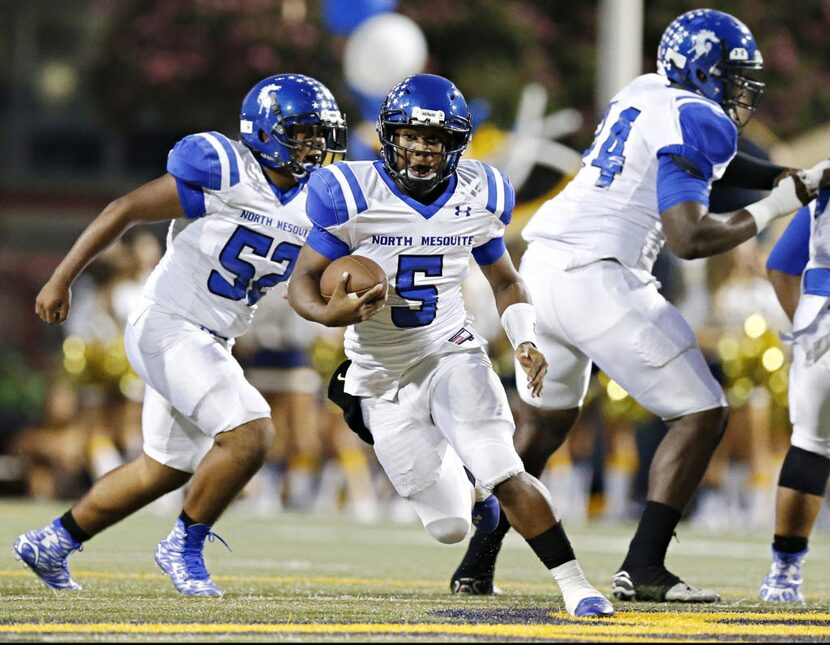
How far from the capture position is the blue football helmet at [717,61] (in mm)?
6000

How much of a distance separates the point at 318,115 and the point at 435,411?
3.74 ft

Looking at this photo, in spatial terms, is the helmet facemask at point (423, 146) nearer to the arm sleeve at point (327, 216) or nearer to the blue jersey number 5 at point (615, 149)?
the arm sleeve at point (327, 216)

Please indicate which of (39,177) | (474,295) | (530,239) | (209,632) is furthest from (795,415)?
(39,177)

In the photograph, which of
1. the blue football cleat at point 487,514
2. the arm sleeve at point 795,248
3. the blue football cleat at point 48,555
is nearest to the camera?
the blue football cleat at point 487,514

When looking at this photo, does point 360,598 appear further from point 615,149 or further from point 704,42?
point 704,42

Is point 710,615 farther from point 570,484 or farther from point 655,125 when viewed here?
point 570,484

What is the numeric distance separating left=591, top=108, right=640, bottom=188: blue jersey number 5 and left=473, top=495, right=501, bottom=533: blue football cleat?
1128mm

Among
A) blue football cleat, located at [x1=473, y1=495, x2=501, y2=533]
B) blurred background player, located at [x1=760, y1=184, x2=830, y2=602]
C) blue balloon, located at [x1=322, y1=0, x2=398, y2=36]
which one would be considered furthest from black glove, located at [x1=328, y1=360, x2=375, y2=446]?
blue balloon, located at [x1=322, y1=0, x2=398, y2=36]

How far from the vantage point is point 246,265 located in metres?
5.93

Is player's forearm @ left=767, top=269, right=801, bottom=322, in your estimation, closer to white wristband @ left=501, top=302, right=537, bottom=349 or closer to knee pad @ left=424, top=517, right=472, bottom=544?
white wristband @ left=501, top=302, right=537, bottom=349

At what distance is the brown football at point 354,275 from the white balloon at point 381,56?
901 centimetres

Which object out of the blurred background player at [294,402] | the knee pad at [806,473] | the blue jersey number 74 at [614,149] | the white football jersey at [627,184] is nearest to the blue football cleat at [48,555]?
the white football jersey at [627,184]

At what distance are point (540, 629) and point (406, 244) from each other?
49.0 inches

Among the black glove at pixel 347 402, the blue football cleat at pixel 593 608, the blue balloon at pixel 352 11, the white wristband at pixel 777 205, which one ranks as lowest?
the blue football cleat at pixel 593 608
